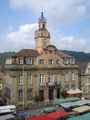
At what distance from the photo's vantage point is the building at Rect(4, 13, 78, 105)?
3947 cm

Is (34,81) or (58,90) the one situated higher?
(34,81)

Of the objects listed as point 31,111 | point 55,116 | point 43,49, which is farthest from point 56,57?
point 55,116

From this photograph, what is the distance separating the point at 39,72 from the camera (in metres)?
42.4

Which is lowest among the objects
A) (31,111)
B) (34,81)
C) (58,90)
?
(31,111)

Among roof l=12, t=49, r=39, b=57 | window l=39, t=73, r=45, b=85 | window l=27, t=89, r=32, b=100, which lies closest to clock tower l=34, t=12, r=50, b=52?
roof l=12, t=49, r=39, b=57

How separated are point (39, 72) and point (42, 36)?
1102 cm

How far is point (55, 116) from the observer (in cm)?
2573

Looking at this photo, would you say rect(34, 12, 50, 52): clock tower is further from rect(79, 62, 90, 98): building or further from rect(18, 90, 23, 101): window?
rect(79, 62, 90, 98): building

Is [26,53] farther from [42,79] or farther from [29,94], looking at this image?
[29,94]

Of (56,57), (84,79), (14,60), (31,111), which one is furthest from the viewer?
(84,79)

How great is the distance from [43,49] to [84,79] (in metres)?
18.9

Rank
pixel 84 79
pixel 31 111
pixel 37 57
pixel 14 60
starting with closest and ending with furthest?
pixel 31 111 < pixel 14 60 < pixel 37 57 < pixel 84 79

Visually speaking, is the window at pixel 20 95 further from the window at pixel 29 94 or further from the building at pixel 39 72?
the window at pixel 29 94

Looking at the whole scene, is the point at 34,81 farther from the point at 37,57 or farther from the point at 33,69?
the point at 37,57
